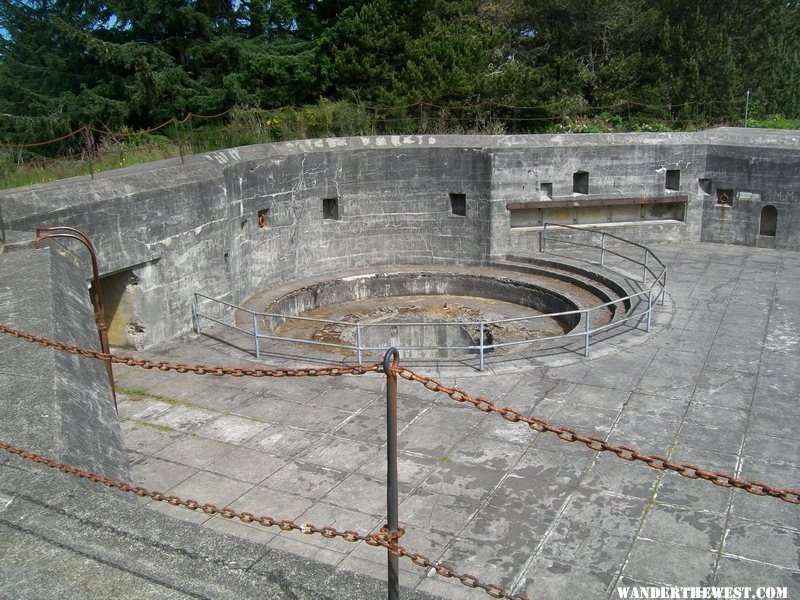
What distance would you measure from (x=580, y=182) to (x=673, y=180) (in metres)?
1.71

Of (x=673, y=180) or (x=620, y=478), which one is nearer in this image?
(x=620, y=478)

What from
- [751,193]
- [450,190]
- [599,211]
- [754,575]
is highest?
[450,190]

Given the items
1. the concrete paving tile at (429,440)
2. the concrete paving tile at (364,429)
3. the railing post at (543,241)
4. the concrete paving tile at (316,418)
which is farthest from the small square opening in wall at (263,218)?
the concrete paving tile at (429,440)

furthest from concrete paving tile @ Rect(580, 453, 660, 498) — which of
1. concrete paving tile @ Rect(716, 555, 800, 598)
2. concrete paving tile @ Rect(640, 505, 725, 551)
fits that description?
concrete paving tile @ Rect(716, 555, 800, 598)

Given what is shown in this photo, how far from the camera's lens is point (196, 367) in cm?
412

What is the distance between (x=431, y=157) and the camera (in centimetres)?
1396

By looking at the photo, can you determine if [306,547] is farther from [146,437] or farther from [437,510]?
[146,437]

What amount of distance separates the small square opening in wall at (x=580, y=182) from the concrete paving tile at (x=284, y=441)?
28.2ft

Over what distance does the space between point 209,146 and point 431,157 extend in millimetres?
3723

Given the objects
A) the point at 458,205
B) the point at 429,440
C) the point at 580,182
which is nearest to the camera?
the point at 429,440

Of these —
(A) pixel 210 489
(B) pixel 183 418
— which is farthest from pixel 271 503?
(B) pixel 183 418

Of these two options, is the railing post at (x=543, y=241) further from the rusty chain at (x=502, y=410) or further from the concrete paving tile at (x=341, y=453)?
the rusty chain at (x=502, y=410)

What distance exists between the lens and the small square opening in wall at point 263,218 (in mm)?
12570

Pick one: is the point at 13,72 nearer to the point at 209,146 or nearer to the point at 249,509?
the point at 209,146
